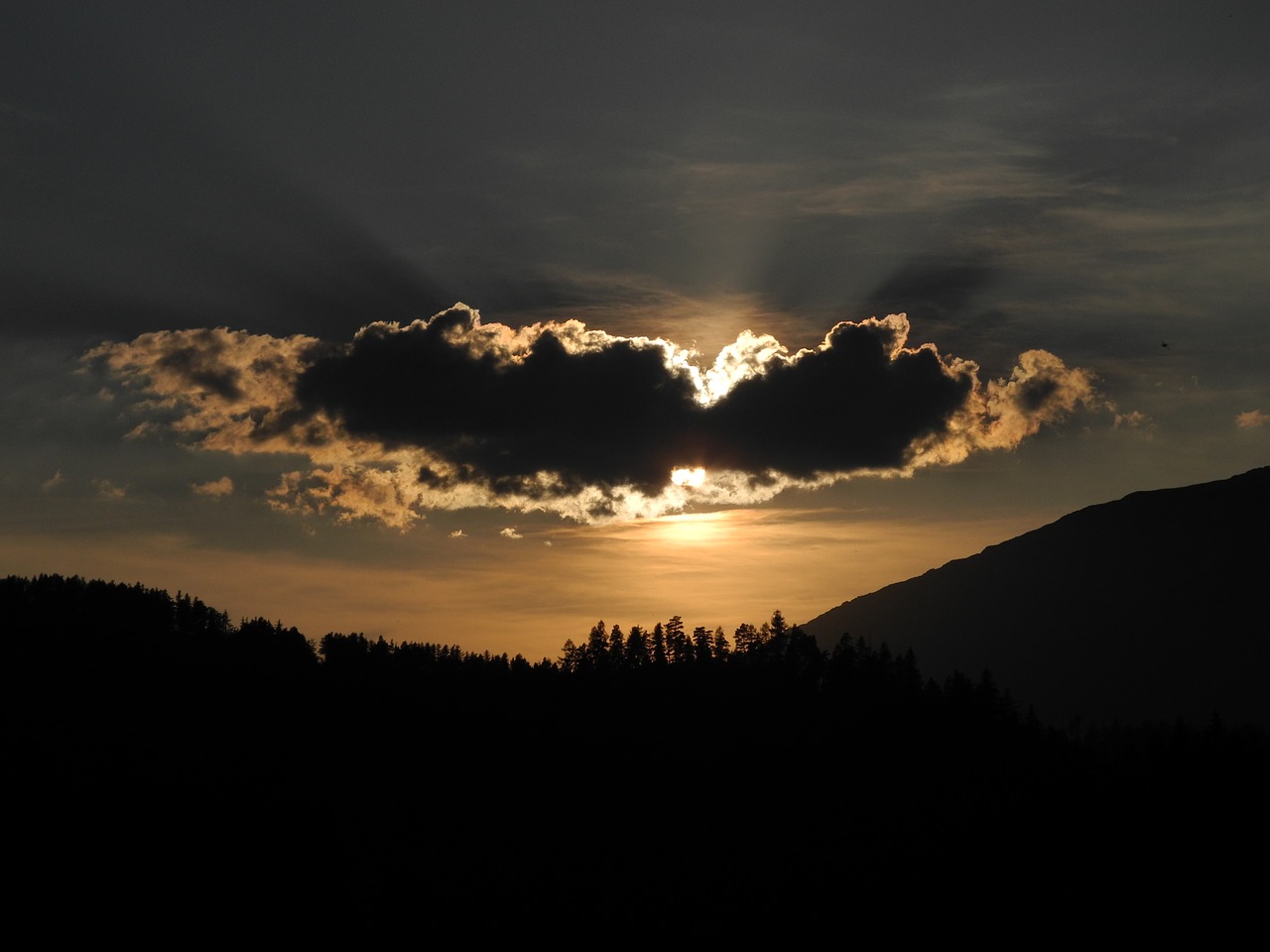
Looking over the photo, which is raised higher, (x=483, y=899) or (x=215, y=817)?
(x=215, y=817)

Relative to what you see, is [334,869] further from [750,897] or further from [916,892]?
[916,892]

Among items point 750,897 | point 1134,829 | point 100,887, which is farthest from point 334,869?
point 1134,829

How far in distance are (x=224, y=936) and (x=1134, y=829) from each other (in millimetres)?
132843

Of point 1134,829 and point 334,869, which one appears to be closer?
point 1134,829

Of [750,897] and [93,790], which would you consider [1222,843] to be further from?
[93,790]

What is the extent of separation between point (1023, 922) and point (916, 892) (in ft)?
48.8

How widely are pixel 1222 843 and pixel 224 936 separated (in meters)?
143

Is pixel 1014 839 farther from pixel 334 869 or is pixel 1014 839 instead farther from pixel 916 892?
pixel 334 869

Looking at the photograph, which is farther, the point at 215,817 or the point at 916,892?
the point at 215,817

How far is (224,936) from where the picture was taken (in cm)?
18575

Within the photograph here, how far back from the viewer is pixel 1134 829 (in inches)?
7269

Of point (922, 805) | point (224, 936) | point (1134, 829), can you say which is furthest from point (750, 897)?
point (224, 936)

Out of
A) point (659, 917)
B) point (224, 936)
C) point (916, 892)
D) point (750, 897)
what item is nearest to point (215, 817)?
point (224, 936)

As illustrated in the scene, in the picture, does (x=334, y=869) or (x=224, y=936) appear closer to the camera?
(x=224, y=936)
